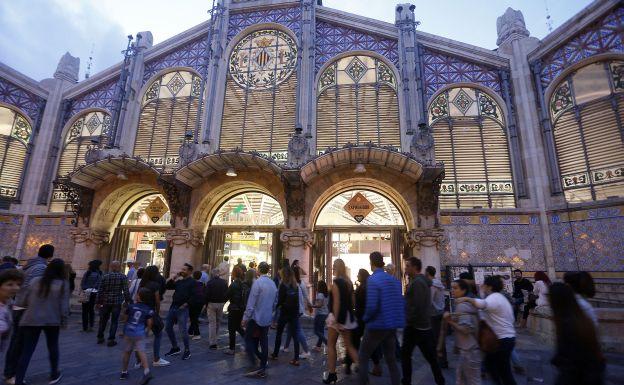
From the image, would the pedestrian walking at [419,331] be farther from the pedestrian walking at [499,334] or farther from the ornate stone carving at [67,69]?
the ornate stone carving at [67,69]

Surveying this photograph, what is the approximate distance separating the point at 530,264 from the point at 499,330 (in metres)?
9.49

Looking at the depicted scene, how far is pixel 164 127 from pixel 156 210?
12.6 ft

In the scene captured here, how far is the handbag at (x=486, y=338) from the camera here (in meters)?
3.82

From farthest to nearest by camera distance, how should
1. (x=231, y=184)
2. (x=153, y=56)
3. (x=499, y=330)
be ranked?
(x=153, y=56) → (x=231, y=184) → (x=499, y=330)

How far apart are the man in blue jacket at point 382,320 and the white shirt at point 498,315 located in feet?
3.31

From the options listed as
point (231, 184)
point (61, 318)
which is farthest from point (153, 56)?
point (61, 318)

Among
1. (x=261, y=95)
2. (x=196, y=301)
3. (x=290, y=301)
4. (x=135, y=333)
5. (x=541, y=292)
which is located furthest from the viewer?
(x=261, y=95)

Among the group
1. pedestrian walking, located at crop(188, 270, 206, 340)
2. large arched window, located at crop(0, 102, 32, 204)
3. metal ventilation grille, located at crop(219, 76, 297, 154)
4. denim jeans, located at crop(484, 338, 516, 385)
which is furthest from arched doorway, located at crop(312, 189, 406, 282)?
large arched window, located at crop(0, 102, 32, 204)

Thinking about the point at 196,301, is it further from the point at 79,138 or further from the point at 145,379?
the point at 79,138

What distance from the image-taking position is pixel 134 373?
542 centimetres

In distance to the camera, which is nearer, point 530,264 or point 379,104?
point 530,264

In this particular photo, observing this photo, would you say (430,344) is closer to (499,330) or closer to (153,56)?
(499,330)

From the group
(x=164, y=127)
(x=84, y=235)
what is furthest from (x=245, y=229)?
(x=84, y=235)

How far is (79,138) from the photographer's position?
16.7 m
